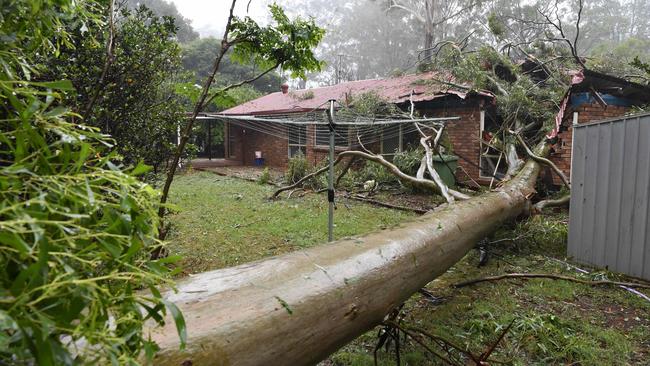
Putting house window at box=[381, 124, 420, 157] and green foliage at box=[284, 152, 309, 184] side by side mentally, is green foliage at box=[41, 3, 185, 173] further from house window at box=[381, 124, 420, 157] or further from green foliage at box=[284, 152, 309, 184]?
house window at box=[381, 124, 420, 157]

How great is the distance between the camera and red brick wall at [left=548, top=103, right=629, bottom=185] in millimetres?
7785

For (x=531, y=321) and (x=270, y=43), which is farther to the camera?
(x=270, y=43)

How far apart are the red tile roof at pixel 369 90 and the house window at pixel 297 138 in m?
0.66

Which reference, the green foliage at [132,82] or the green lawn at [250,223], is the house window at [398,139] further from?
the green foliage at [132,82]

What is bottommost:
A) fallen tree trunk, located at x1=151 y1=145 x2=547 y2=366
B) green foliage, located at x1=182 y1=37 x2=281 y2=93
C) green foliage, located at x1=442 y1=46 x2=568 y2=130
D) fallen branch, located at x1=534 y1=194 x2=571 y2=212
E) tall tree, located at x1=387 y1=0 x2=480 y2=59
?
fallen branch, located at x1=534 y1=194 x2=571 y2=212

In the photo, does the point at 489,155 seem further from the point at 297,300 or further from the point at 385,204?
the point at 297,300

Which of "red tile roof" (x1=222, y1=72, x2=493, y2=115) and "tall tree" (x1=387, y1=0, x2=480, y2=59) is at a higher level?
"tall tree" (x1=387, y1=0, x2=480, y2=59)

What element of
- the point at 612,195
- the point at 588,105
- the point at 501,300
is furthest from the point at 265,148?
the point at 501,300

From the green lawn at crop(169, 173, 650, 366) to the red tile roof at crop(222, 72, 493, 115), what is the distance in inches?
119

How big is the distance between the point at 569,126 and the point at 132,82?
7812 mm

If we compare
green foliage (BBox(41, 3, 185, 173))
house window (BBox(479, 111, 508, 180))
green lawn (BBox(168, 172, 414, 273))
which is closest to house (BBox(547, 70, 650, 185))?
house window (BBox(479, 111, 508, 180))

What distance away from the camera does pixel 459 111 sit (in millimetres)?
9961

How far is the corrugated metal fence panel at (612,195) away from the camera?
140 inches

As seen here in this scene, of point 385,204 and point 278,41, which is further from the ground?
point 278,41
